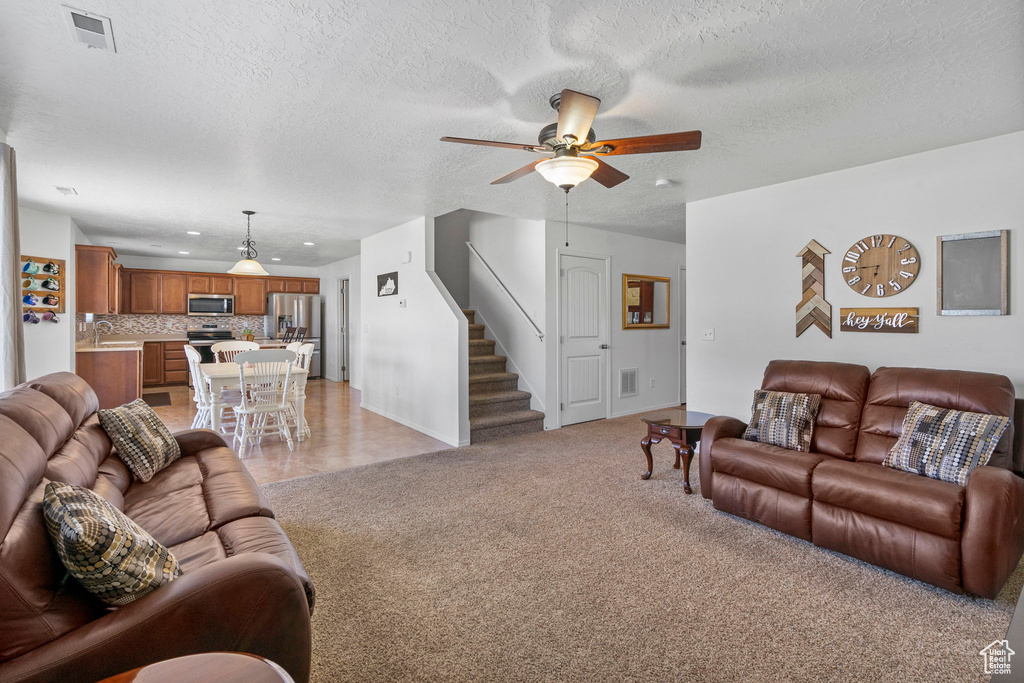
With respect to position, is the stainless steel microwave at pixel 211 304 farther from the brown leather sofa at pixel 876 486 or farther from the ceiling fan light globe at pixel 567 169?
the brown leather sofa at pixel 876 486

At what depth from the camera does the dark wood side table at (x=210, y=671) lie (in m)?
0.85

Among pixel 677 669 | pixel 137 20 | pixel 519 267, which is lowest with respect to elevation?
pixel 677 669

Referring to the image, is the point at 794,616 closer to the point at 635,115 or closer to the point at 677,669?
the point at 677,669

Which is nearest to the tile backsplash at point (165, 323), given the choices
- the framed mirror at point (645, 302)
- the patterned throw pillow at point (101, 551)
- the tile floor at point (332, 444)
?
the tile floor at point (332, 444)

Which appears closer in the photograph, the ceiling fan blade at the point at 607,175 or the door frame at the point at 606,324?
the ceiling fan blade at the point at 607,175

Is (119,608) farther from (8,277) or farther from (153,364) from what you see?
(153,364)

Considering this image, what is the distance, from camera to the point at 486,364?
6.00 meters

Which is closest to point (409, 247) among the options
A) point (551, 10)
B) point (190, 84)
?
point (190, 84)

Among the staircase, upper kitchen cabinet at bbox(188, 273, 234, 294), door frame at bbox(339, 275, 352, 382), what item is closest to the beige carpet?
the staircase

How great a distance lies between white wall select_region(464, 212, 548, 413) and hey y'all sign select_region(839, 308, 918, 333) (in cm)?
289

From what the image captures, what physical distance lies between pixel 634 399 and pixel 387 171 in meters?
4.35

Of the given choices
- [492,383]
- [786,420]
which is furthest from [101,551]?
[492,383]

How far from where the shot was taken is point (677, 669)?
176 cm

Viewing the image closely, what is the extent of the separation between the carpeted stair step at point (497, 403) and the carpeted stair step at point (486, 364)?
1.15 feet
